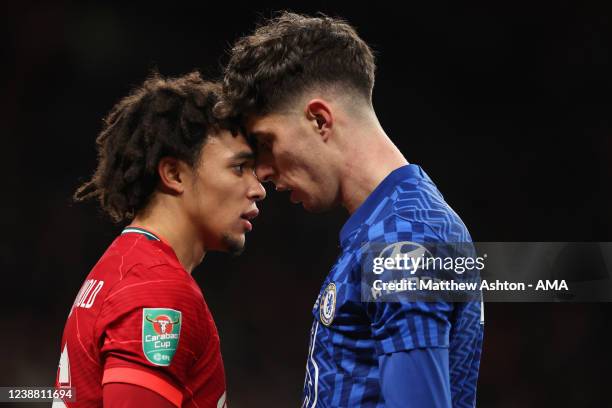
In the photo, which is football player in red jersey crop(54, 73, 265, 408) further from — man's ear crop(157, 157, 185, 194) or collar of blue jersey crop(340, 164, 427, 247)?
collar of blue jersey crop(340, 164, 427, 247)

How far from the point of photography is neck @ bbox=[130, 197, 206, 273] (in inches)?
70.0

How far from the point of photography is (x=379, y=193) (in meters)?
1.44

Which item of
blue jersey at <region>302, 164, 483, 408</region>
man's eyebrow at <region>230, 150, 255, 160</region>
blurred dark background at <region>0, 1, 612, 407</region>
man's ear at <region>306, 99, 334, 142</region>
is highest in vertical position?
blurred dark background at <region>0, 1, 612, 407</region>

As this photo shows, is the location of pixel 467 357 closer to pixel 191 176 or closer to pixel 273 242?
pixel 191 176

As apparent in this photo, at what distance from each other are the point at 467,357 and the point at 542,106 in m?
3.83

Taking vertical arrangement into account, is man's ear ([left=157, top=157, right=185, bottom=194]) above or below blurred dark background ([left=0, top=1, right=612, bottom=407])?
below

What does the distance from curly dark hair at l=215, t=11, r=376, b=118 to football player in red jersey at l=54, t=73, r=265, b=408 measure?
20cm

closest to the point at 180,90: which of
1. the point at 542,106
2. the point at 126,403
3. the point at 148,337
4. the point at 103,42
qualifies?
the point at 148,337

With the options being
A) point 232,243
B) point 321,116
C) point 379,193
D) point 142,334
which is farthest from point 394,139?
point 142,334

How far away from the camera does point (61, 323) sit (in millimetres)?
4660

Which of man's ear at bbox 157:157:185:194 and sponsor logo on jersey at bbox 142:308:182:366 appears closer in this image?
sponsor logo on jersey at bbox 142:308:182:366

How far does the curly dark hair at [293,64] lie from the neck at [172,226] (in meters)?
0.33

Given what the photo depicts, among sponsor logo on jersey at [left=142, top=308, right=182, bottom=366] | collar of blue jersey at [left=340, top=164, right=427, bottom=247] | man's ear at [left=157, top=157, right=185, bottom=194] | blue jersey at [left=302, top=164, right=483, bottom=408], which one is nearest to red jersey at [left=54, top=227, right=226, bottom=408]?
sponsor logo on jersey at [left=142, top=308, right=182, bottom=366]

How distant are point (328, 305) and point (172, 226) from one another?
0.57 meters
